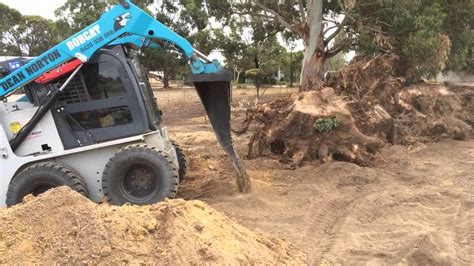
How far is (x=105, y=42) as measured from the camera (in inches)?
260

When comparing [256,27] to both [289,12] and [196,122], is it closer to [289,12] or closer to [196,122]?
[289,12]

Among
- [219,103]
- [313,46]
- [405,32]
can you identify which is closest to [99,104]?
[219,103]

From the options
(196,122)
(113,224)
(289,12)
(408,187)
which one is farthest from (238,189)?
(289,12)

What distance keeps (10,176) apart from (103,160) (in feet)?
3.86

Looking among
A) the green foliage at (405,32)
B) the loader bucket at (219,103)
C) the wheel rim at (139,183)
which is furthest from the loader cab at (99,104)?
the green foliage at (405,32)

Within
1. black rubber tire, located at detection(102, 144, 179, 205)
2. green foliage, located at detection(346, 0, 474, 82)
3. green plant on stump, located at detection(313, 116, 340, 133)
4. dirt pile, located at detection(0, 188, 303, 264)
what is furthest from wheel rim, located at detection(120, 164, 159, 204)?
green foliage, located at detection(346, 0, 474, 82)

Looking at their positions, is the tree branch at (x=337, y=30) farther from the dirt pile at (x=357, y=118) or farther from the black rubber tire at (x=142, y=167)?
the black rubber tire at (x=142, y=167)

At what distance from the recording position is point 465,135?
11.9 meters

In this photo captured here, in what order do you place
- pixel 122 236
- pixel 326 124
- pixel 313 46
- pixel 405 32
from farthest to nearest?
pixel 313 46 → pixel 405 32 → pixel 326 124 → pixel 122 236

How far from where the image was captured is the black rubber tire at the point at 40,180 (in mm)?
6344

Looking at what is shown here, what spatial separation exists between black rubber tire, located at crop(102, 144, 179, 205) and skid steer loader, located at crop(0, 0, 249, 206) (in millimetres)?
12

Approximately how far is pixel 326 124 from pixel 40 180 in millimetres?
4879

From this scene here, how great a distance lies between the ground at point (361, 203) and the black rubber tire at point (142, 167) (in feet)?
2.66

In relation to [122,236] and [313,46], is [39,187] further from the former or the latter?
Result: [313,46]
